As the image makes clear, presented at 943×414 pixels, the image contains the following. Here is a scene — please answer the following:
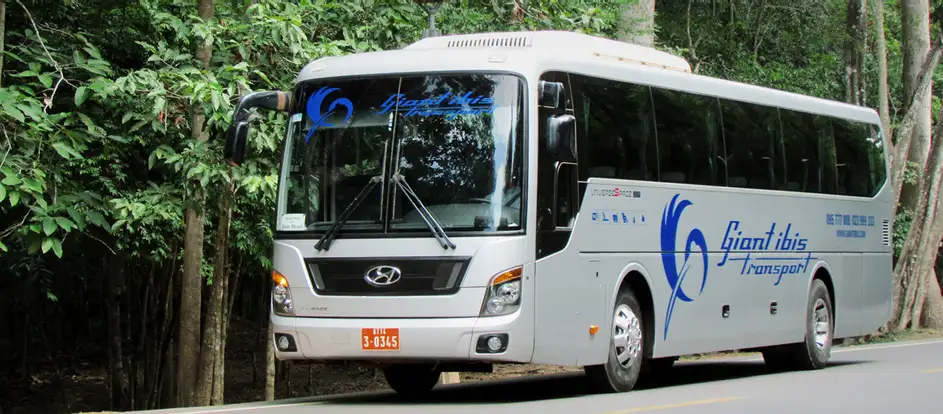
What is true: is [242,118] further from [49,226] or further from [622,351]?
[622,351]

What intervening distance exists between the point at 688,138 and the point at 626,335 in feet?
7.58

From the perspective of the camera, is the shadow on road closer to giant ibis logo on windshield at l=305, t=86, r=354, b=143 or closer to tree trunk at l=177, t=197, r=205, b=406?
giant ibis logo on windshield at l=305, t=86, r=354, b=143

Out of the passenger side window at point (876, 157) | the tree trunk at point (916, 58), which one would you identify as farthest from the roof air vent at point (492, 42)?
the tree trunk at point (916, 58)

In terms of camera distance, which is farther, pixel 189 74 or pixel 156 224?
pixel 156 224

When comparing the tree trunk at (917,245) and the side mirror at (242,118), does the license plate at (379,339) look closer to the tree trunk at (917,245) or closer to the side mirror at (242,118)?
the side mirror at (242,118)

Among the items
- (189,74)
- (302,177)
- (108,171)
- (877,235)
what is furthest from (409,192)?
(877,235)

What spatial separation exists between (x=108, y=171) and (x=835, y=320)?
8736mm

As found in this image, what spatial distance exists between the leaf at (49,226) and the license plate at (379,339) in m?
4.02

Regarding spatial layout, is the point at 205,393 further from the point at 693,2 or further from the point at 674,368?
the point at 693,2

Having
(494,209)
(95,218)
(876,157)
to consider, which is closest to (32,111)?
(95,218)

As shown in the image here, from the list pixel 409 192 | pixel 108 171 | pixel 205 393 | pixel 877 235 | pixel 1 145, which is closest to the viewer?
pixel 409 192

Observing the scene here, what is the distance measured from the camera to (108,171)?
57.1 ft

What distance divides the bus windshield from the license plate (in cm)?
79

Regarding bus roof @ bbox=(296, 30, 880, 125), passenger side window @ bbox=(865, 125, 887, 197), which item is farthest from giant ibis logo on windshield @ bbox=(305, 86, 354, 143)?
passenger side window @ bbox=(865, 125, 887, 197)
